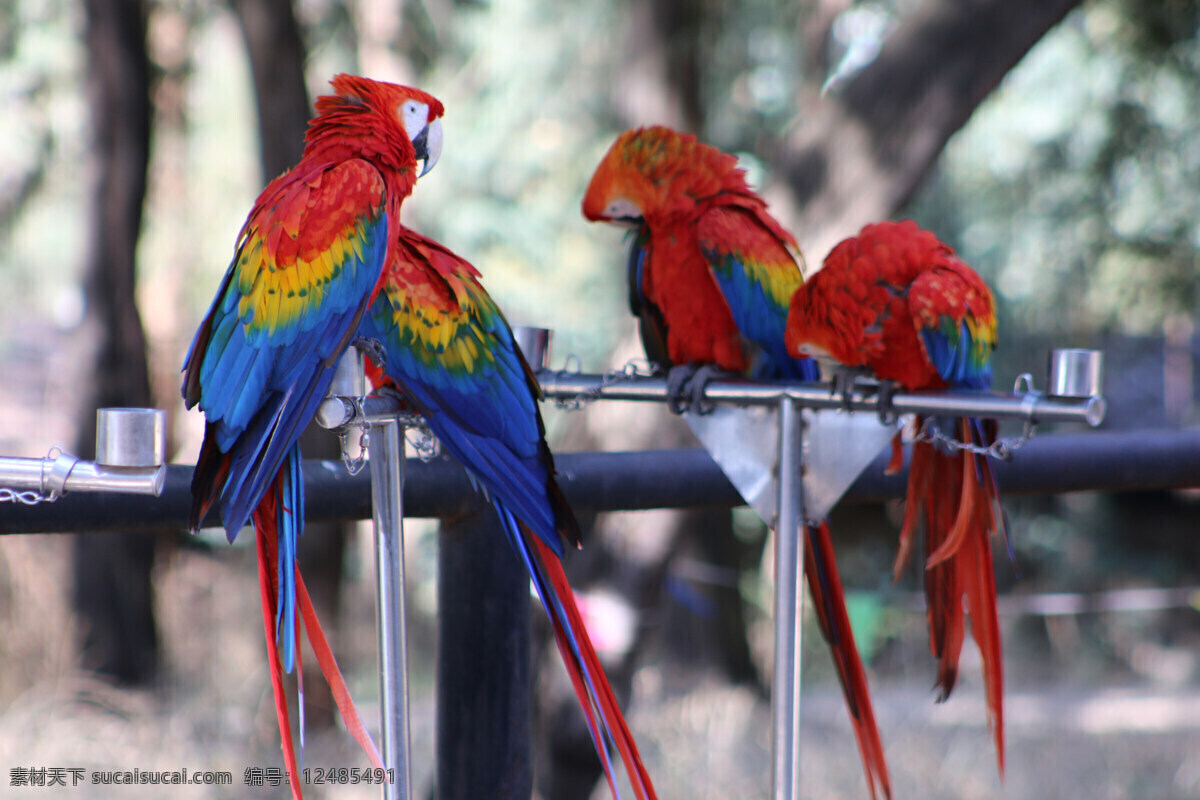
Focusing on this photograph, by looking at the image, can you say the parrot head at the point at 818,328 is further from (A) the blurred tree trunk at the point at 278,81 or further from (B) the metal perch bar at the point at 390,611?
(A) the blurred tree trunk at the point at 278,81

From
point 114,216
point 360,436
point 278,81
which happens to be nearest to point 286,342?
point 360,436

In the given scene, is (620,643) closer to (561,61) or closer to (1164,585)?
(561,61)

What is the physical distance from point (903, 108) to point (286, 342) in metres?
1.61

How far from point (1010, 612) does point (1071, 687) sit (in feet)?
0.95

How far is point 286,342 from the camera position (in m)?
0.57

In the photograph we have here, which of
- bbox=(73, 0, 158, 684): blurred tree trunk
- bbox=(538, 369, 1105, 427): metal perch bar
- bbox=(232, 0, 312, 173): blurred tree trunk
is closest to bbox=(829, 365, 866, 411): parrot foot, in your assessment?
bbox=(538, 369, 1105, 427): metal perch bar

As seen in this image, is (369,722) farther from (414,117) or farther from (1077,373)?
(1077,373)

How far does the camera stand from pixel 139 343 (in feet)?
8.24

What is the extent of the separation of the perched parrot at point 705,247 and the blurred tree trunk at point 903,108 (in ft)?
3.03

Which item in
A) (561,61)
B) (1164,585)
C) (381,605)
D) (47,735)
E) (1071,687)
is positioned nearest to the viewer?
(381,605)

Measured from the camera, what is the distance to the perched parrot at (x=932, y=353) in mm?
707

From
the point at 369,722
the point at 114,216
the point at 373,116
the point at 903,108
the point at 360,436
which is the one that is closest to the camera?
the point at 360,436

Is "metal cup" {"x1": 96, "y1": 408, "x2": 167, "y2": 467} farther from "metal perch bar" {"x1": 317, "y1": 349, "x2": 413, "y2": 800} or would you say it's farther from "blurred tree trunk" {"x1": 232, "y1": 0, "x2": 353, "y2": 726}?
"blurred tree trunk" {"x1": 232, "y1": 0, "x2": 353, "y2": 726}

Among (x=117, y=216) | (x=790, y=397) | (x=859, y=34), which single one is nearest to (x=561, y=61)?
(x=859, y=34)
